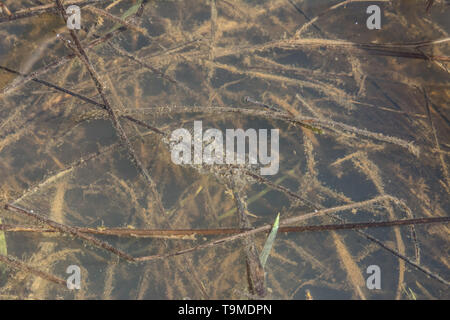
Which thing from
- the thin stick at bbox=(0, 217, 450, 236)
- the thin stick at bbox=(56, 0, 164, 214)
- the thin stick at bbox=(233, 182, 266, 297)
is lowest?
the thin stick at bbox=(233, 182, 266, 297)

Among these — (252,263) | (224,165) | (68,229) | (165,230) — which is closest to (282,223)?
(252,263)

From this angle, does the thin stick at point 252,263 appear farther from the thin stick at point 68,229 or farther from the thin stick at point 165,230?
the thin stick at point 68,229

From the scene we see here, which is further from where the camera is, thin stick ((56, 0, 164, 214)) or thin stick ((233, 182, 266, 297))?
thin stick ((56, 0, 164, 214))

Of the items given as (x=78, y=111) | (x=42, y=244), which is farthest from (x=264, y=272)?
(x=78, y=111)

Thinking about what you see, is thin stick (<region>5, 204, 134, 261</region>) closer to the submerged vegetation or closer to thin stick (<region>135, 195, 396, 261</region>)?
the submerged vegetation

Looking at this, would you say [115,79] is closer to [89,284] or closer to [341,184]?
[89,284]

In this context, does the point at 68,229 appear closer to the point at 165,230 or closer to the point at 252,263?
the point at 165,230

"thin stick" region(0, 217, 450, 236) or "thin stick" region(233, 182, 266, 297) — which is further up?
"thin stick" region(0, 217, 450, 236)

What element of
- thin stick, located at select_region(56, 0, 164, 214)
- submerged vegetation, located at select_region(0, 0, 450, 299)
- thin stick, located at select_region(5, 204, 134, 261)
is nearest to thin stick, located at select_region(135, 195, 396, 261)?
submerged vegetation, located at select_region(0, 0, 450, 299)

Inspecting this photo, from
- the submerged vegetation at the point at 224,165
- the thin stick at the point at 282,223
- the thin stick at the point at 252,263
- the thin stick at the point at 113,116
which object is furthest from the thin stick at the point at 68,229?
the thin stick at the point at 252,263
